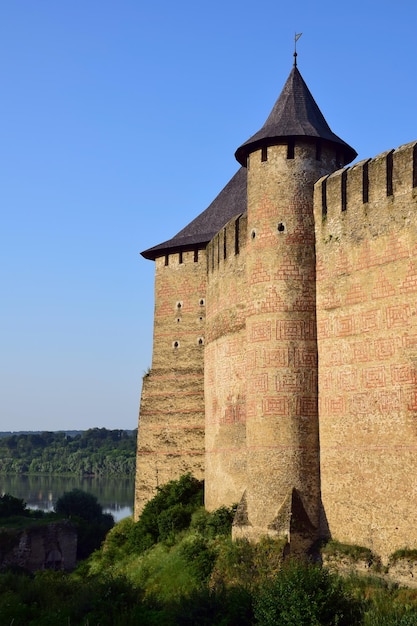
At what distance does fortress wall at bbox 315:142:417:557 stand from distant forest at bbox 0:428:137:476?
3927 inches

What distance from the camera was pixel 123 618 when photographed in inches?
Result: 501

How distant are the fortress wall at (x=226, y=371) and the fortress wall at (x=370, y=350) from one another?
3.30 m

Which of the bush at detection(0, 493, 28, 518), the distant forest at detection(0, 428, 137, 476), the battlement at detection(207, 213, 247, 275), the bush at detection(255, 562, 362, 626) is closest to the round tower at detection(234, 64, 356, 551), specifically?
the battlement at detection(207, 213, 247, 275)

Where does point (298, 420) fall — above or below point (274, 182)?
below

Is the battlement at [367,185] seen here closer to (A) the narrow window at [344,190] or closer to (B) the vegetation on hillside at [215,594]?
(A) the narrow window at [344,190]

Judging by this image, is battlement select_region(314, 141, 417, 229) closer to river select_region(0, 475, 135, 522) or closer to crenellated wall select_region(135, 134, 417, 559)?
crenellated wall select_region(135, 134, 417, 559)

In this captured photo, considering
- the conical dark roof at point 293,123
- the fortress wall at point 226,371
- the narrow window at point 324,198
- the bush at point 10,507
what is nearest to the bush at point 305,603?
the fortress wall at point 226,371

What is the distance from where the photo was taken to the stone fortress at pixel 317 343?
49.8 ft

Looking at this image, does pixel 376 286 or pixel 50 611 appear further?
pixel 376 286

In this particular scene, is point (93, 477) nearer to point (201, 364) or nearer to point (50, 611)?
point (201, 364)

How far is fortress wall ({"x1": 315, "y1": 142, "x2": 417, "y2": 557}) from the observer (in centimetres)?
1491

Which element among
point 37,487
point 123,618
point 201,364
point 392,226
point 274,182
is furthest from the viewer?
point 37,487

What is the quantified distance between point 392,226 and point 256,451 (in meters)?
5.69

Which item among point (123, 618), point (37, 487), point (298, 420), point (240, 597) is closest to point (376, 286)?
point (298, 420)
